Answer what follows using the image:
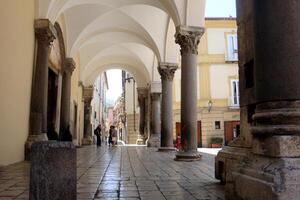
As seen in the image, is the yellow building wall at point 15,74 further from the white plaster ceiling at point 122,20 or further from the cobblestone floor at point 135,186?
the cobblestone floor at point 135,186

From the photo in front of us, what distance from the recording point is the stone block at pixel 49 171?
9.45 feet

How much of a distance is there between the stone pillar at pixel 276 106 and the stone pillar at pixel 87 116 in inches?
762

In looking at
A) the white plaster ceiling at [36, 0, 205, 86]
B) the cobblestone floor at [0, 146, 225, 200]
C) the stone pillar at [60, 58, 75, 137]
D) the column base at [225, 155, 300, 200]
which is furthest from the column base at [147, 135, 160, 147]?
the column base at [225, 155, 300, 200]

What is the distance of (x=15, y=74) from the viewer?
8148 mm

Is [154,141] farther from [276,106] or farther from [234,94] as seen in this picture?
[276,106]

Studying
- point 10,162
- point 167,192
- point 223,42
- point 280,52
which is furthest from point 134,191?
point 223,42

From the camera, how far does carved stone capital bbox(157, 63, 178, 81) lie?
1445 centimetres

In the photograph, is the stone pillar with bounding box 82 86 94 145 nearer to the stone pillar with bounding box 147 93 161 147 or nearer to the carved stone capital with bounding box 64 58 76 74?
the stone pillar with bounding box 147 93 161 147

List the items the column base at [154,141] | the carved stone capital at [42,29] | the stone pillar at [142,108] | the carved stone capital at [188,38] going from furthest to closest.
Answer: the stone pillar at [142,108], the column base at [154,141], the carved stone capital at [188,38], the carved stone capital at [42,29]

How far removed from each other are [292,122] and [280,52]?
1.87 ft

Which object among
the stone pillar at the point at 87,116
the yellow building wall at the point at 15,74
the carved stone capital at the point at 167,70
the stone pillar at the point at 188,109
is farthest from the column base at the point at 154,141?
the yellow building wall at the point at 15,74

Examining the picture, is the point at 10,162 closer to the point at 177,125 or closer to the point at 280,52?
the point at 280,52

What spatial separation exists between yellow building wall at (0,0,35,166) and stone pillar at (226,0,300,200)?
18.7 ft

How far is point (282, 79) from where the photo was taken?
2.88 m
